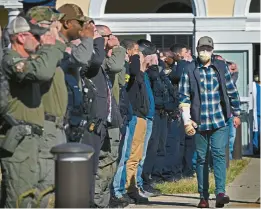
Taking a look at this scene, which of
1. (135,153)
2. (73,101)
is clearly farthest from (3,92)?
(135,153)

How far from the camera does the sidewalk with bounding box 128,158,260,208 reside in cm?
1188

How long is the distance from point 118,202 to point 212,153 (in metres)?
1.26

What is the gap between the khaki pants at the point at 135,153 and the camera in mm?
12242

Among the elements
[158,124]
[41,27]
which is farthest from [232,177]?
[41,27]

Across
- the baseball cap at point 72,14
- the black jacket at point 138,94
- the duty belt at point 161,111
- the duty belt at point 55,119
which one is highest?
the baseball cap at point 72,14

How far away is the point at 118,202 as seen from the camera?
1138 centimetres

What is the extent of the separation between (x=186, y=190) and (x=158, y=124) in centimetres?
118

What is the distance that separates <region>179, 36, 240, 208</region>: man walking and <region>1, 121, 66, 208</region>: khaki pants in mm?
3599

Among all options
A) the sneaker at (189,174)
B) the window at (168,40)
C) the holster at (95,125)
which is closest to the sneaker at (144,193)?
the sneaker at (189,174)

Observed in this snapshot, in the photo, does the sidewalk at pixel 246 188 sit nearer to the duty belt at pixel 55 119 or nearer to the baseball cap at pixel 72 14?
the baseball cap at pixel 72 14

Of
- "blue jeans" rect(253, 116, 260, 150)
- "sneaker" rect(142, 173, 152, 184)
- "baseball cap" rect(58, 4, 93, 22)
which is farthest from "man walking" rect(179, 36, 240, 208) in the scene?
"blue jeans" rect(253, 116, 260, 150)

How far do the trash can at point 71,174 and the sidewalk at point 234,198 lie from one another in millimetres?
4422

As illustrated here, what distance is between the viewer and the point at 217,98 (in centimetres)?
1136

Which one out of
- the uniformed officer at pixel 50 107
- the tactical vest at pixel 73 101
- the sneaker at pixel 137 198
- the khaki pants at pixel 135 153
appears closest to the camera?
the uniformed officer at pixel 50 107
